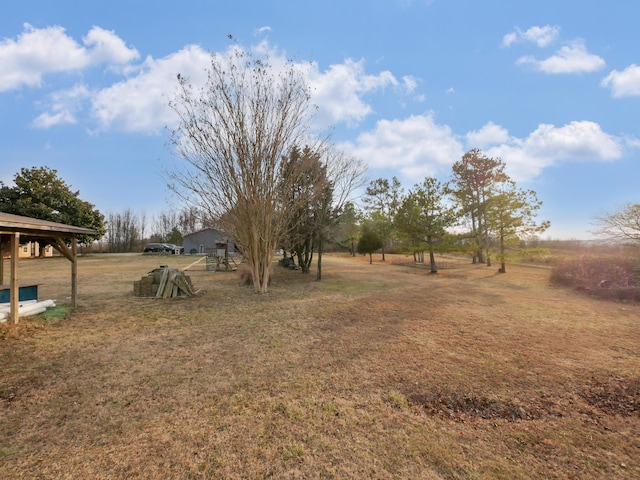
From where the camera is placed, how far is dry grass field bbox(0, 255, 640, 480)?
221 centimetres

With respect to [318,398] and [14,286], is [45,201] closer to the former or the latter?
[14,286]

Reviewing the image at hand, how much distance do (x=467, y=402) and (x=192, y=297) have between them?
837 cm

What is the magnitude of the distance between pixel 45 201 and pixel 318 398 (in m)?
34.5

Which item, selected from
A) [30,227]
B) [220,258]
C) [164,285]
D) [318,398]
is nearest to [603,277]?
[318,398]

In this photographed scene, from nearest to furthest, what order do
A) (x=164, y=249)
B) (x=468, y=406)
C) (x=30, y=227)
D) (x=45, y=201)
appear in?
Answer: (x=468, y=406) < (x=30, y=227) < (x=45, y=201) < (x=164, y=249)

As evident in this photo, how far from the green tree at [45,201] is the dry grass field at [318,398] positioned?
25658mm

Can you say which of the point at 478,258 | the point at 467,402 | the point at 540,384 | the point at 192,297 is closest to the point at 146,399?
the point at 467,402

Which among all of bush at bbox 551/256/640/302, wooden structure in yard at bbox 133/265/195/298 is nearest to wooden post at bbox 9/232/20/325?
wooden structure in yard at bbox 133/265/195/298

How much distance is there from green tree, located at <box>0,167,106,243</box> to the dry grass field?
25658 mm

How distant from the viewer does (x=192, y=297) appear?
9.13 meters

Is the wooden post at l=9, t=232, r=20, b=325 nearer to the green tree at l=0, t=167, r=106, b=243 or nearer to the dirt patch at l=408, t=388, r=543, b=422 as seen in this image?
the dirt patch at l=408, t=388, r=543, b=422

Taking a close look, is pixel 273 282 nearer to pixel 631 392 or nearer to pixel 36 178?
pixel 631 392

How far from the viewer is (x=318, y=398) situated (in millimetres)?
3145

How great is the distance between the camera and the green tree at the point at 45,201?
24.8 metres
